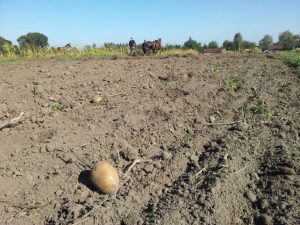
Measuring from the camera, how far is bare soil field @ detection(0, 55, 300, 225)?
3.17m

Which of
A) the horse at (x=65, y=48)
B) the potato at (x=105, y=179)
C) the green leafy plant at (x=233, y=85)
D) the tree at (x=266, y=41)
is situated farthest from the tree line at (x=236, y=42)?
the potato at (x=105, y=179)

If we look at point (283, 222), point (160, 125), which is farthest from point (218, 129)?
point (283, 222)

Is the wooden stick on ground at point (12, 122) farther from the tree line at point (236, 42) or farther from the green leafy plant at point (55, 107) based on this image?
the tree line at point (236, 42)

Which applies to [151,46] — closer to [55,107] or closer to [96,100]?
[96,100]

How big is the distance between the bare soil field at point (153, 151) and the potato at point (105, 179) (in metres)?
0.09

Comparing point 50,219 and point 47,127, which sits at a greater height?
point 47,127

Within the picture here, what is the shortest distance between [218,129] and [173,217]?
1934 millimetres

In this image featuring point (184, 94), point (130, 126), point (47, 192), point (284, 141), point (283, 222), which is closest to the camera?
point (283, 222)

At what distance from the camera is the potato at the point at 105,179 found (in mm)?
3424


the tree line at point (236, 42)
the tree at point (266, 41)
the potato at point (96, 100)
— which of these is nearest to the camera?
the potato at point (96, 100)

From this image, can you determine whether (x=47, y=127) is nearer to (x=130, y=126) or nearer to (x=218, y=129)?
(x=130, y=126)

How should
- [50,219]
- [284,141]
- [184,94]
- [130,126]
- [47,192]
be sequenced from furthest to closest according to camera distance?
[184,94] → [130,126] → [284,141] → [47,192] → [50,219]

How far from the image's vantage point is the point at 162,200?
3328 millimetres

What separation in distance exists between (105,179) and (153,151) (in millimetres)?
894
